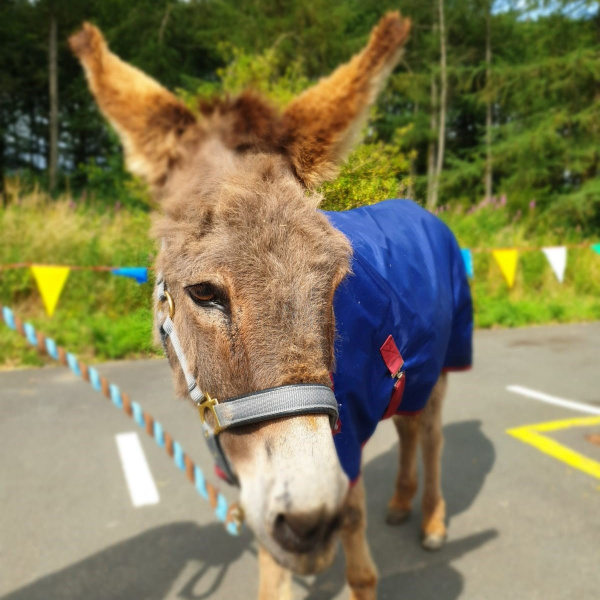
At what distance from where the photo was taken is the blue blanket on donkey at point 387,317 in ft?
→ 5.45

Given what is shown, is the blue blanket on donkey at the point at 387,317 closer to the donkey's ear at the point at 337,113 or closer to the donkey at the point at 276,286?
the donkey at the point at 276,286

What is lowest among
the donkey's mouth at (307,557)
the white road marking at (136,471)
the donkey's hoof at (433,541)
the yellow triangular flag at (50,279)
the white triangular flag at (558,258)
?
the white road marking at (136,471)

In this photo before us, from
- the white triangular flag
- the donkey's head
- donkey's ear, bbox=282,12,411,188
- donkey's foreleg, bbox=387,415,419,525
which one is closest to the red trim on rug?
the donkey's head

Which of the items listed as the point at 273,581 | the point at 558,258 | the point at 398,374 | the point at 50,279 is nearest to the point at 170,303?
the point at 398,374

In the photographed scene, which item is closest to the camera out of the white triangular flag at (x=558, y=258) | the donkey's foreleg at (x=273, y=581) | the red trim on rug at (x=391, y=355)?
the red trim on rug at (x=391, y=355)

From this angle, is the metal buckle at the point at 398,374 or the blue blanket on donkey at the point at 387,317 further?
the metal buckle at the point at 398,374

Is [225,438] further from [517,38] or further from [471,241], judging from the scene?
[517,38]

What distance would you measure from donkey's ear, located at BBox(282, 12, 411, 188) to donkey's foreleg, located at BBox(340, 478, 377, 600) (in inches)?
63.1

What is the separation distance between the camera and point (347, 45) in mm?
14625

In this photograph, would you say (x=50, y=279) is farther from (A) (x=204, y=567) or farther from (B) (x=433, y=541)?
→ (B) (x=433, y=541)

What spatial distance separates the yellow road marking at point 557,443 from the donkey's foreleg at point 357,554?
7.55 feet

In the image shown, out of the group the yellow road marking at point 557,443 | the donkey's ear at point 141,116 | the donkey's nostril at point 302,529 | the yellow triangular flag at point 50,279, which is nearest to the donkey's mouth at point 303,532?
the donkey's nostril at point 302,529

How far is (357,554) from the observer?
2.32 m

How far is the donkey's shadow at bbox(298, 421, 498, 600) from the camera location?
2566 mm
